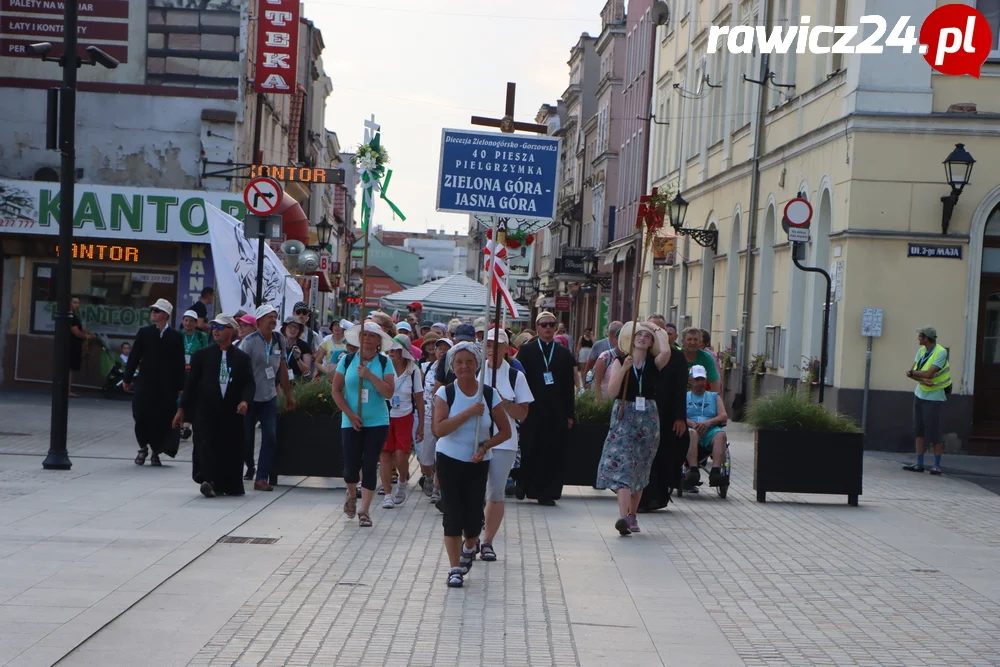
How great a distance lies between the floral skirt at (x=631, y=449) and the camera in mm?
11445

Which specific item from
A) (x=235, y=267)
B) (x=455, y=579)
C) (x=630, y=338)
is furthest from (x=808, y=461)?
(x=235, y=267)

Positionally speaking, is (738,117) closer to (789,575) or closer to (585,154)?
(789,575)

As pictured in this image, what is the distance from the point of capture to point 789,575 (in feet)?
31.8

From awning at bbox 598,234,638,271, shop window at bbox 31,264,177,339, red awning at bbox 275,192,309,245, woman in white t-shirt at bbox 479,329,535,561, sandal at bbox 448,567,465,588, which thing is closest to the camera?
sandal at bbox 448,567,465,588

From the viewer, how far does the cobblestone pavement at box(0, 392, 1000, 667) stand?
6.99 metres

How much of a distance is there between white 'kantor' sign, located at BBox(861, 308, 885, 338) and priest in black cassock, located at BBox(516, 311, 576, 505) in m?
7.90

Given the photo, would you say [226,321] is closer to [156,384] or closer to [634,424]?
[156,384]

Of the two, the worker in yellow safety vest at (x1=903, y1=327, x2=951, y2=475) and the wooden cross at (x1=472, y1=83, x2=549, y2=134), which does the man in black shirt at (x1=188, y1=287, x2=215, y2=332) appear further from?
the worker in yellow safety vest at (x1=903, y1=327, x2=951, y2=475)

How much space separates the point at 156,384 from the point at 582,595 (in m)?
7.99

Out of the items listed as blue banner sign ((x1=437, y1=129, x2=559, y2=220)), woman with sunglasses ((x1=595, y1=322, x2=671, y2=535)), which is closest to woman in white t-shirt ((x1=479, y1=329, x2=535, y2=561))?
blue banner sign ((x1=437, y1=129, x2=559, y2=220))

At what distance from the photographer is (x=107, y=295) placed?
2598 cm

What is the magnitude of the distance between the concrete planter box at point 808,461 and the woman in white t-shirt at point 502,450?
453cm

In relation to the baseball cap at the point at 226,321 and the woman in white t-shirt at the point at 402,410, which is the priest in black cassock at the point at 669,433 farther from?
the baseball cap at the point at 226,321

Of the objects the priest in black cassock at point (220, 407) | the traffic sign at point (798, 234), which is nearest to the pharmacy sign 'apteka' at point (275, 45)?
the traffic sign at point (798, 234)
